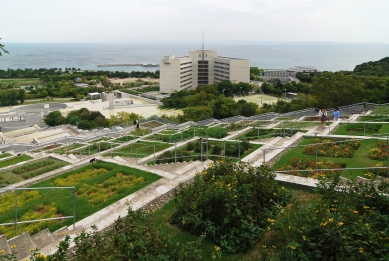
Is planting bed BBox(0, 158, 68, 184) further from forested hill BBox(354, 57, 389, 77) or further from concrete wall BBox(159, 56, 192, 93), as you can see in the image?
concrete wall BBox(159, 56, 192, 93)

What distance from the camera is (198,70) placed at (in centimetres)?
9381

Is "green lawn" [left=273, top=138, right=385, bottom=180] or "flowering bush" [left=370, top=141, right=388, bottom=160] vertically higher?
"flowering bush" [left=370, top=141, right=388, bottom=160]

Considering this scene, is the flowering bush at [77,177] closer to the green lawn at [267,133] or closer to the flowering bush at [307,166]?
the flowering bush at [307,166]

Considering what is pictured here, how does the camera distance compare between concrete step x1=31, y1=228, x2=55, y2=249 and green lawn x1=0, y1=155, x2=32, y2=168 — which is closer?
concrete step x1=31, y1=228, x2=55, y2=249

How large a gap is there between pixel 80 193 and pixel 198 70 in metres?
86.0

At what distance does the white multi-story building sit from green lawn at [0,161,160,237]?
6976 centimetres

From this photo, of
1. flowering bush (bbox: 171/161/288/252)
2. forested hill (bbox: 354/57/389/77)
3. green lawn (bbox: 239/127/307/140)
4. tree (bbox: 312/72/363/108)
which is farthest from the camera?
forested hill (bbox: 354/57/389/77)

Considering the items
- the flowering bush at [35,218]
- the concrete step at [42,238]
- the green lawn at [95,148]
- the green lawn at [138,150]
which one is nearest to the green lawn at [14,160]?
the green lawn at [95,148]

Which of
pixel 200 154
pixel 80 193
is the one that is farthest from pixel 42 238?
pixel 200 154

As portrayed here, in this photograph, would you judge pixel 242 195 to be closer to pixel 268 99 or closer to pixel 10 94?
pixel 268 99

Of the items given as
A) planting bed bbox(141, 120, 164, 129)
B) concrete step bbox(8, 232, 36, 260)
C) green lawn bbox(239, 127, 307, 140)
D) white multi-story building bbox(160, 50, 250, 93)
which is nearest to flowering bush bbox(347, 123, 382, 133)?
green lawn bbox(239, 127, 307, 140)

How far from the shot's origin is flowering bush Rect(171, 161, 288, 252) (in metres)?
6.21

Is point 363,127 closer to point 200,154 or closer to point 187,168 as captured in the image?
point 200,154

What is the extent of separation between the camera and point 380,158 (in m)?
10.2
